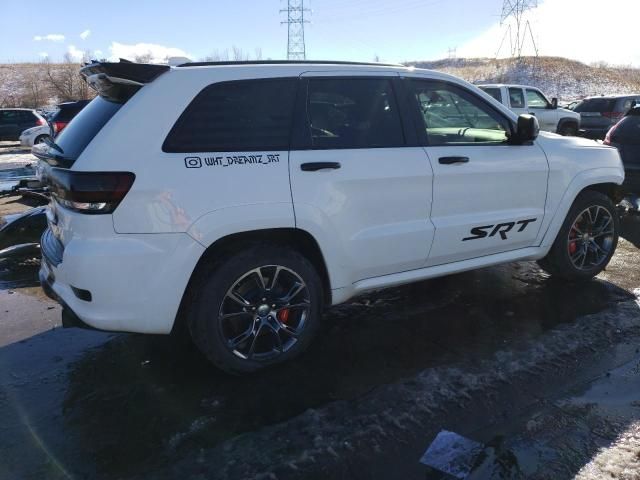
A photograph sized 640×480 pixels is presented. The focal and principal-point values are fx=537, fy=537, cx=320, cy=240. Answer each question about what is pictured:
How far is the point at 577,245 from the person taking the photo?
16.2ft

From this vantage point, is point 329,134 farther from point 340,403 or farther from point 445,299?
point 445,299

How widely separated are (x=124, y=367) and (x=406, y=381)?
6.13ft

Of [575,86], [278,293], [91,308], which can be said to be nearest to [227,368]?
[278,293]

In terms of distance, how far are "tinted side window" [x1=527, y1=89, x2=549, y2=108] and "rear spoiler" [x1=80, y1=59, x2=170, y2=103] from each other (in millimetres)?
14812

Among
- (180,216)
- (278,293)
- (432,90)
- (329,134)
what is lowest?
(278,293)

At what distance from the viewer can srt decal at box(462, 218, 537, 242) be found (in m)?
4.11

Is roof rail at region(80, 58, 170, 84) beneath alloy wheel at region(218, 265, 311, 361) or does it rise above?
above

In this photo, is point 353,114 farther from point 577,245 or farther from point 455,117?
point 577,245

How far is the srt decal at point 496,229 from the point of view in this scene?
411 centimetres

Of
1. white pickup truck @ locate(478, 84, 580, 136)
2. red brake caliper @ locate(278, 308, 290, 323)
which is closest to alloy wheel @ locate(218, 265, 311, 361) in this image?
red brake caliper @ locate(278, 308, 290, 323)

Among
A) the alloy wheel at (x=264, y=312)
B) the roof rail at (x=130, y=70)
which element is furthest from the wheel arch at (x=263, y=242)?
the roof rail at (x=130, y=70)

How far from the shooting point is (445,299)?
15.5ft

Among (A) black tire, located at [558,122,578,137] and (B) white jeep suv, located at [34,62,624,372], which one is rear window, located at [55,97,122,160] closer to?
(B) white jeep suv, located at [34,62,624,372]

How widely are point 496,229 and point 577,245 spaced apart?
121cm
